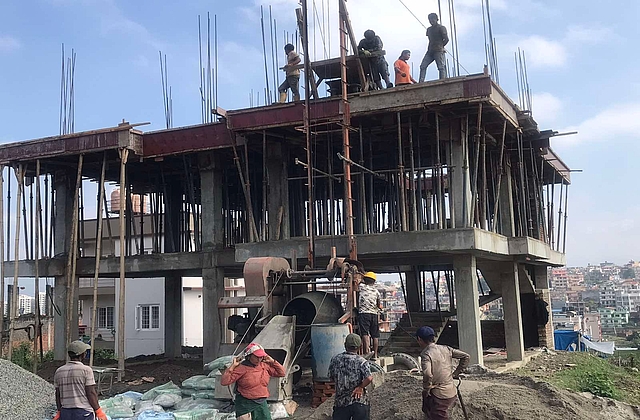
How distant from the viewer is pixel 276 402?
1036 centimetres

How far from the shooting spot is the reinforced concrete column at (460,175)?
14984 millimetres

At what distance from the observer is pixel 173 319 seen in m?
24.2

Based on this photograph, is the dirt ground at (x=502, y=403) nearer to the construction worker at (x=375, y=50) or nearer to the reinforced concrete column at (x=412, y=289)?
the construction worker at (x=375, y=50)

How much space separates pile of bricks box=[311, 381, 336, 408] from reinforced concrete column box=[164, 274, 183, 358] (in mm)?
14080

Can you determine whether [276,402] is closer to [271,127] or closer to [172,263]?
[271,127]

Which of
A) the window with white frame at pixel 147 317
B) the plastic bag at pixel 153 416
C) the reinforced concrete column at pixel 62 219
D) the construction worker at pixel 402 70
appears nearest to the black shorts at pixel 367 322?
the plastic bag at pixel 153 416

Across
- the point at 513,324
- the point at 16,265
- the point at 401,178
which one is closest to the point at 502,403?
the point at 401,178

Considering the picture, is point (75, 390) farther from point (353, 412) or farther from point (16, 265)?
point (16, 265)

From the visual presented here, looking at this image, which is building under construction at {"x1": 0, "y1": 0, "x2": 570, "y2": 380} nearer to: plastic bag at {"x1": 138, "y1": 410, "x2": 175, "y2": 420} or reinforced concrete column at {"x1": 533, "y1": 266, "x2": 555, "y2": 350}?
reinforced concrete column at {"x1": 533, "y1": 266, "x2": 555, "y2": 350}

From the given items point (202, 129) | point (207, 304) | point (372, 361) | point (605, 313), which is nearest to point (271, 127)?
point (202, 129)

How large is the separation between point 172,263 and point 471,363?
917cm

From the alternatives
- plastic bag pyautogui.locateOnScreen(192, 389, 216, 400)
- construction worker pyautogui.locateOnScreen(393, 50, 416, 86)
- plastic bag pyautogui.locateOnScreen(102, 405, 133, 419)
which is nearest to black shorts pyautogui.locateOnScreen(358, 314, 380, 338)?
plastic bag pyautogui.locateOnScreen(192, 389, 216, 400)

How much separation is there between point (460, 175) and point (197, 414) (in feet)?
27.3

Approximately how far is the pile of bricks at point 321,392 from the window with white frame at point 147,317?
2698 cm
